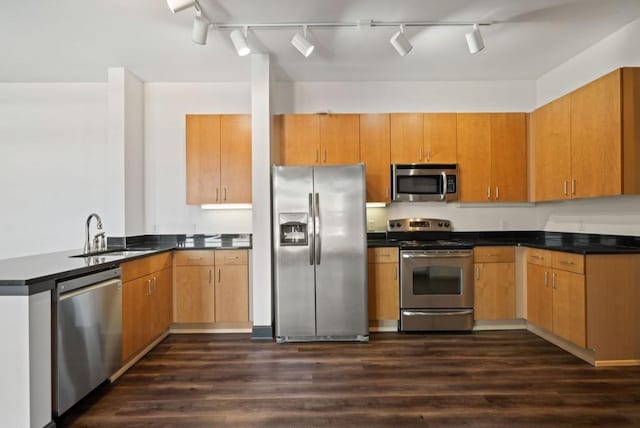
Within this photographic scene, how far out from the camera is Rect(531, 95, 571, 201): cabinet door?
3541mm

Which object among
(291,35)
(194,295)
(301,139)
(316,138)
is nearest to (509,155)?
(316,138)

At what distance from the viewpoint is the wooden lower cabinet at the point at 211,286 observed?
3949 millimetres

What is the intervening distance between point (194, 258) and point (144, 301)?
76 centimetres

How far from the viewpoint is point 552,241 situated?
4203mm

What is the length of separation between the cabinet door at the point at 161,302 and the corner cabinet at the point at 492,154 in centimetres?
333

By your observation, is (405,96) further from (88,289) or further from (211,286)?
(88,289)

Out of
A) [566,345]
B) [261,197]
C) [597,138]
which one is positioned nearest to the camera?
[597,138]

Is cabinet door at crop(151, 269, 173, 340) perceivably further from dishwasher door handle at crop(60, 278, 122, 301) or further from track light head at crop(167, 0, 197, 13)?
track light head at crop(167, 0, 197, 13)

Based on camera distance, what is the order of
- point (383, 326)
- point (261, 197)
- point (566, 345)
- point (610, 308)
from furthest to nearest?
point (383, 326) → point (261, 197) → point (566, 345) → point (610, 308)

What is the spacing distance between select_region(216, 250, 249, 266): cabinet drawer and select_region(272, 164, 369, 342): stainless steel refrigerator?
1.61 ft

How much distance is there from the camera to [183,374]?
295 cm

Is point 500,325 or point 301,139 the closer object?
point 500,325

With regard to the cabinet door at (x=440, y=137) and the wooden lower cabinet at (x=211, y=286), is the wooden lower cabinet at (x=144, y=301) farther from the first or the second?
the cabinet door at (x=440, y=137)

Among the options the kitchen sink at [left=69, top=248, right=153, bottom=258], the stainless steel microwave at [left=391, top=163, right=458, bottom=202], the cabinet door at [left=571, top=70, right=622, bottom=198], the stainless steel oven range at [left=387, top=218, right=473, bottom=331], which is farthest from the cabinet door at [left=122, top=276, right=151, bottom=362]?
the cabinet door at [left=571, top=70, right=622, bottom=198]
